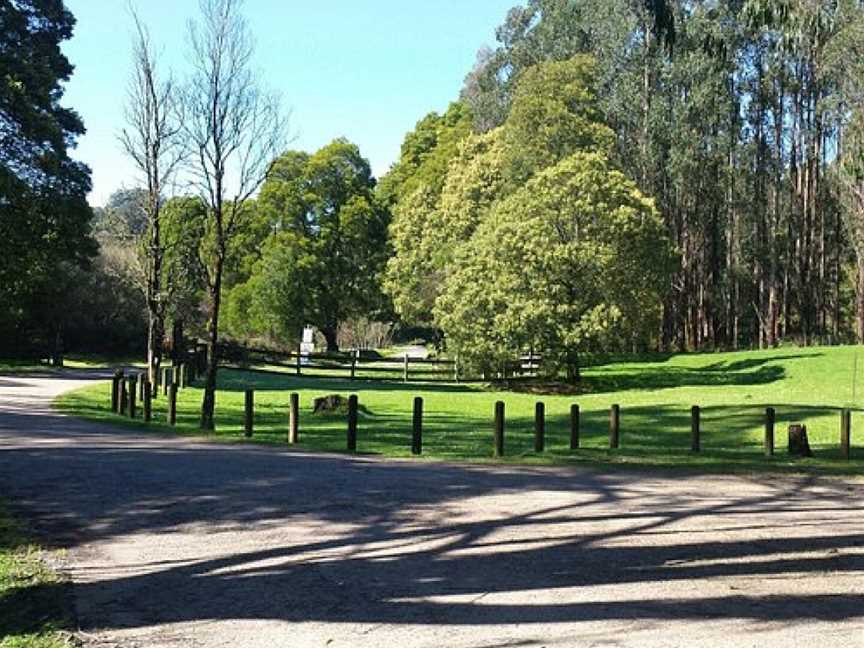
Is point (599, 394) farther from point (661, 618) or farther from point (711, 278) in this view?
point (711, 278)

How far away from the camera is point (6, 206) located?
21.2 metres

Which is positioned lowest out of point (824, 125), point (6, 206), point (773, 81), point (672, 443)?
point (672, 443)

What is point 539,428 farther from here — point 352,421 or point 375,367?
point 375,367

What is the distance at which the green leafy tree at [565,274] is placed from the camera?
33.5 m

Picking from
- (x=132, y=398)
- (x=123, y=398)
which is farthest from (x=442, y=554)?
(x=123, y=398)

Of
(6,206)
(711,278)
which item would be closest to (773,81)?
(711,278)

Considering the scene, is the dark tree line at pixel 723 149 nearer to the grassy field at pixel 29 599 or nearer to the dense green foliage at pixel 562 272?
the dense green foliage at pixel 562 272

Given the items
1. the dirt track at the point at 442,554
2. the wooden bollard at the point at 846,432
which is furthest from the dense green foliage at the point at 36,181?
the wooden bollard at the point at 846,432

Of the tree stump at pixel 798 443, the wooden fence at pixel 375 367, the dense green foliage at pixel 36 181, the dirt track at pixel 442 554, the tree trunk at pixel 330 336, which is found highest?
the dense green foliage at pixel 36 181

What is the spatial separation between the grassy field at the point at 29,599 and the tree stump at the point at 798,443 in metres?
11.9

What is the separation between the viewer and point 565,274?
34.3 meters

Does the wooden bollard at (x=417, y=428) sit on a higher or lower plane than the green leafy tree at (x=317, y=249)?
lower

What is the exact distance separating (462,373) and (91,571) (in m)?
31.0

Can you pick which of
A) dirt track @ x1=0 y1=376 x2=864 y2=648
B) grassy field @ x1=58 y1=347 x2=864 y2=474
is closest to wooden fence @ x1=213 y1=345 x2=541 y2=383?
grassy field @ x1=58 y1=347 x2=864 y2=474
